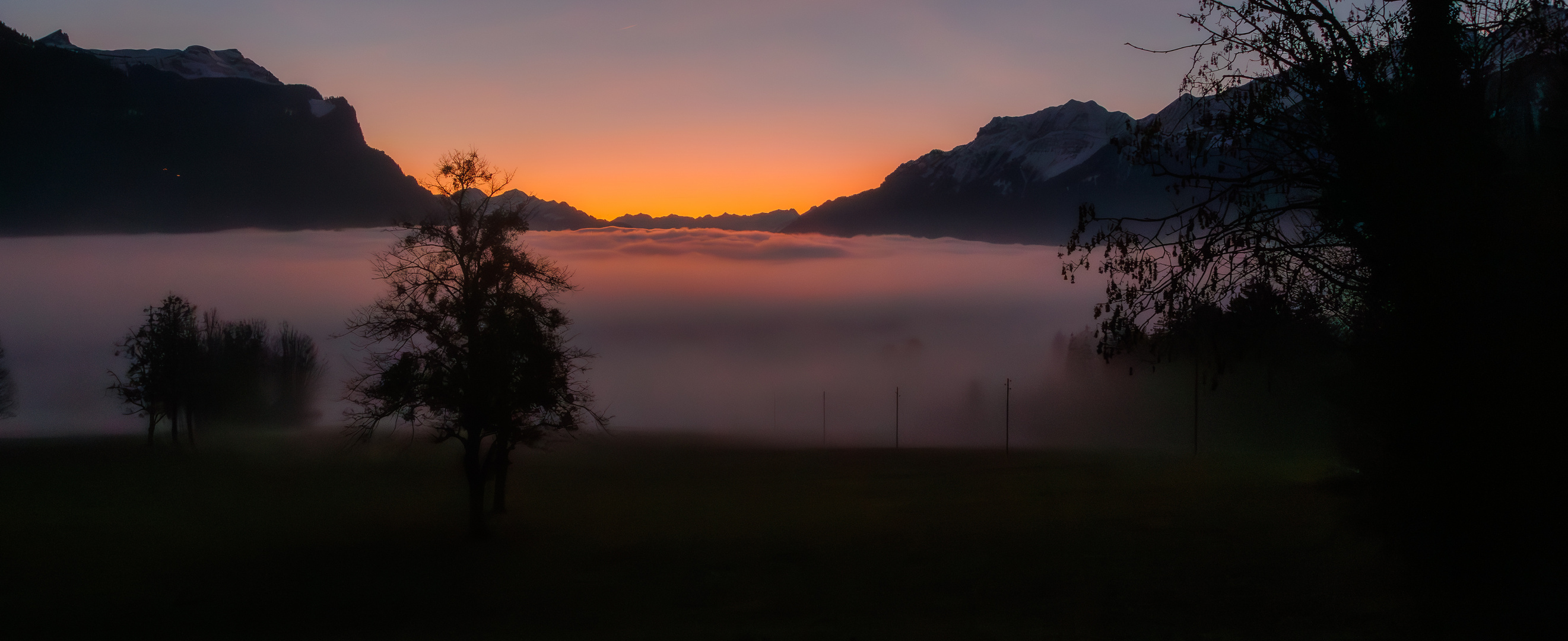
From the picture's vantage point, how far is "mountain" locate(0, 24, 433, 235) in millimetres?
73562

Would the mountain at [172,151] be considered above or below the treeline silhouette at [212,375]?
above

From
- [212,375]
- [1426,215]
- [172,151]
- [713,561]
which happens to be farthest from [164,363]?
[172,151]

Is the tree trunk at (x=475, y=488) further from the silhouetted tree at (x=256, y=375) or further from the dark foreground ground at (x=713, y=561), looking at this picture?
the silhouetted tree at (x=256, y=375)

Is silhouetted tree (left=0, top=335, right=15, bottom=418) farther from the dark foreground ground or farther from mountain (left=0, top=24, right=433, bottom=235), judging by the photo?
the dark foreground ground

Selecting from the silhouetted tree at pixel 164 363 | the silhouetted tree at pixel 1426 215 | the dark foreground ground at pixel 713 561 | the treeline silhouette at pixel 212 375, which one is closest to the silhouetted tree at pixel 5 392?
the treeline silhouette at pixel 212 375

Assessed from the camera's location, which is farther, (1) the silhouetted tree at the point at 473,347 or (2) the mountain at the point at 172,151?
(2) the mountain at the point at 172,151

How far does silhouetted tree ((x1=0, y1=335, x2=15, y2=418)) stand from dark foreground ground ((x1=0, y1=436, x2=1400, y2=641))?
5974 centimetres

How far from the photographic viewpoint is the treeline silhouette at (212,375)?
6069 cm

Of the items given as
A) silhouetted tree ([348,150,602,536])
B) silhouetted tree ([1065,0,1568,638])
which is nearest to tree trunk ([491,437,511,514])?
silhouetted tree ([348,150,602,536])

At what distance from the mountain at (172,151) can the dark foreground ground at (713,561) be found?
1169 centimetres

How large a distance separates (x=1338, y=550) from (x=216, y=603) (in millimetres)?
24822

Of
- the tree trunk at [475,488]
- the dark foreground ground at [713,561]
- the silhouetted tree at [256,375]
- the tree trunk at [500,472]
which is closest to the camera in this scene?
the dark foreground ground at [713,561]

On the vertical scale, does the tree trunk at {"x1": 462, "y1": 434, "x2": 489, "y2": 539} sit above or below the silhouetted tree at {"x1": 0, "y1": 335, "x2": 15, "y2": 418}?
above

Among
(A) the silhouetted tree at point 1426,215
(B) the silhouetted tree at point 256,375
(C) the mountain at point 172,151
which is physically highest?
(C) the mountain at point 172,151
